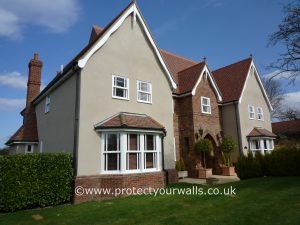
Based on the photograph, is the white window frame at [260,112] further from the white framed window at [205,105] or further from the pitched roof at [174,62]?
the pitched roof at [174,62]

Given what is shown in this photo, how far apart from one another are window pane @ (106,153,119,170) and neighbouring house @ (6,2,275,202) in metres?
0.06

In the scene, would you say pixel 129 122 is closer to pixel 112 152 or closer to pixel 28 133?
pixel 112 152

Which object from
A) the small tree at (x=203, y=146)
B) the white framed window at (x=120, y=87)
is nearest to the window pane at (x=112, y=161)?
the white framed window at (x=120, y=87)

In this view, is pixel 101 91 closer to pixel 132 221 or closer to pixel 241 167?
pixel 132 221

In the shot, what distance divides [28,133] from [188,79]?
14589 mm

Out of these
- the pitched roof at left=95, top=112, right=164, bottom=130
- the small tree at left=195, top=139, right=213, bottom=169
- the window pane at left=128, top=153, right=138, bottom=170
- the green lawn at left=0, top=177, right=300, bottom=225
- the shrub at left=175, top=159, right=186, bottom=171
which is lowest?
the green lawn at left=0, top=177, right=300, bottom=225

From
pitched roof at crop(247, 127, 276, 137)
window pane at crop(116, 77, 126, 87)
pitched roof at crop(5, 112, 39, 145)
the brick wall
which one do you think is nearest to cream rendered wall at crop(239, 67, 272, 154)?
pitched roof at crop(247, 127, 276, 137)

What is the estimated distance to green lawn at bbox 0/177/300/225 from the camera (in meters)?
8.16

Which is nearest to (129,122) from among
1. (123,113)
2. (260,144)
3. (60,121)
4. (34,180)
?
(123,113)

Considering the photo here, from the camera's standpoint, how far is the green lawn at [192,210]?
8.16 m

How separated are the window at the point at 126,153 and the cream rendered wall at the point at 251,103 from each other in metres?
13.4

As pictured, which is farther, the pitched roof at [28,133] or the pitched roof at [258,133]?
the pitched roof at [258,133]

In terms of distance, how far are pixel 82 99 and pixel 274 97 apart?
47760 mm

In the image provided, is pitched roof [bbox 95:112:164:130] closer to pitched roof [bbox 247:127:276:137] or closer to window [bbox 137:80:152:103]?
window [bbox 137:80:152:103]
